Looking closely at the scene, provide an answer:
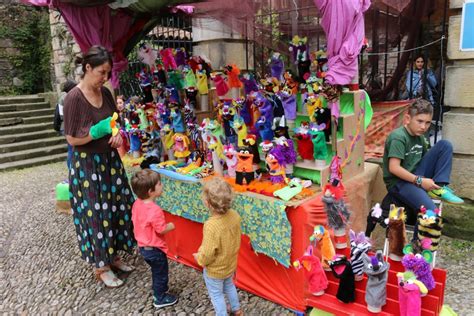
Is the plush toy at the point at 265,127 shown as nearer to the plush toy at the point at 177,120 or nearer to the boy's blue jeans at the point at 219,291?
the plush toy at the point at 177,120

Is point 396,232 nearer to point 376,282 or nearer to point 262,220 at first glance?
point 376,282

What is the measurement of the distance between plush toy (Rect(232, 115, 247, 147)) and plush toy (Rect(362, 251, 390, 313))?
4.32 ft

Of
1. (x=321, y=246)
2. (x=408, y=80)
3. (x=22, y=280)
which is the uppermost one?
(x=408, y=80)

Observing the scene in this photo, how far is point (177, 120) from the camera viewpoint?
3.61 metres

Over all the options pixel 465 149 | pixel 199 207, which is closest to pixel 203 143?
pixel 199 207

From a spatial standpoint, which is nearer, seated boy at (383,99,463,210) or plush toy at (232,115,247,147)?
seated boy at (383,99,463,210)

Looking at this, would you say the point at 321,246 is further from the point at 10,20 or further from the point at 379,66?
the point at 10,20

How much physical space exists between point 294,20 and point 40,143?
719 cm

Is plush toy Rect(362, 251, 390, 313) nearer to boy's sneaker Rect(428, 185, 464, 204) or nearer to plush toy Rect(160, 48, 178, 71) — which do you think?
boy's sneaker Rect(428, 185, 464, 204)

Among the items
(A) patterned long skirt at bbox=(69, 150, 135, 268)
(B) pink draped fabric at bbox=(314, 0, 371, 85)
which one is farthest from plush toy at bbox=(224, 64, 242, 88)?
(A) patterned long skirt at bbox=(69, 150, 135, 268)

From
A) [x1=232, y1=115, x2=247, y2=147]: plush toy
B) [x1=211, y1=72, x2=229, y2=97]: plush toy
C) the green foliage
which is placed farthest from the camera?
the green foliage

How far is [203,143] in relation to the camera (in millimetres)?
3521

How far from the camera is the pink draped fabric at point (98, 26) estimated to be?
3527 mm

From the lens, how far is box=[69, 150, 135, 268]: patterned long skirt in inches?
114
